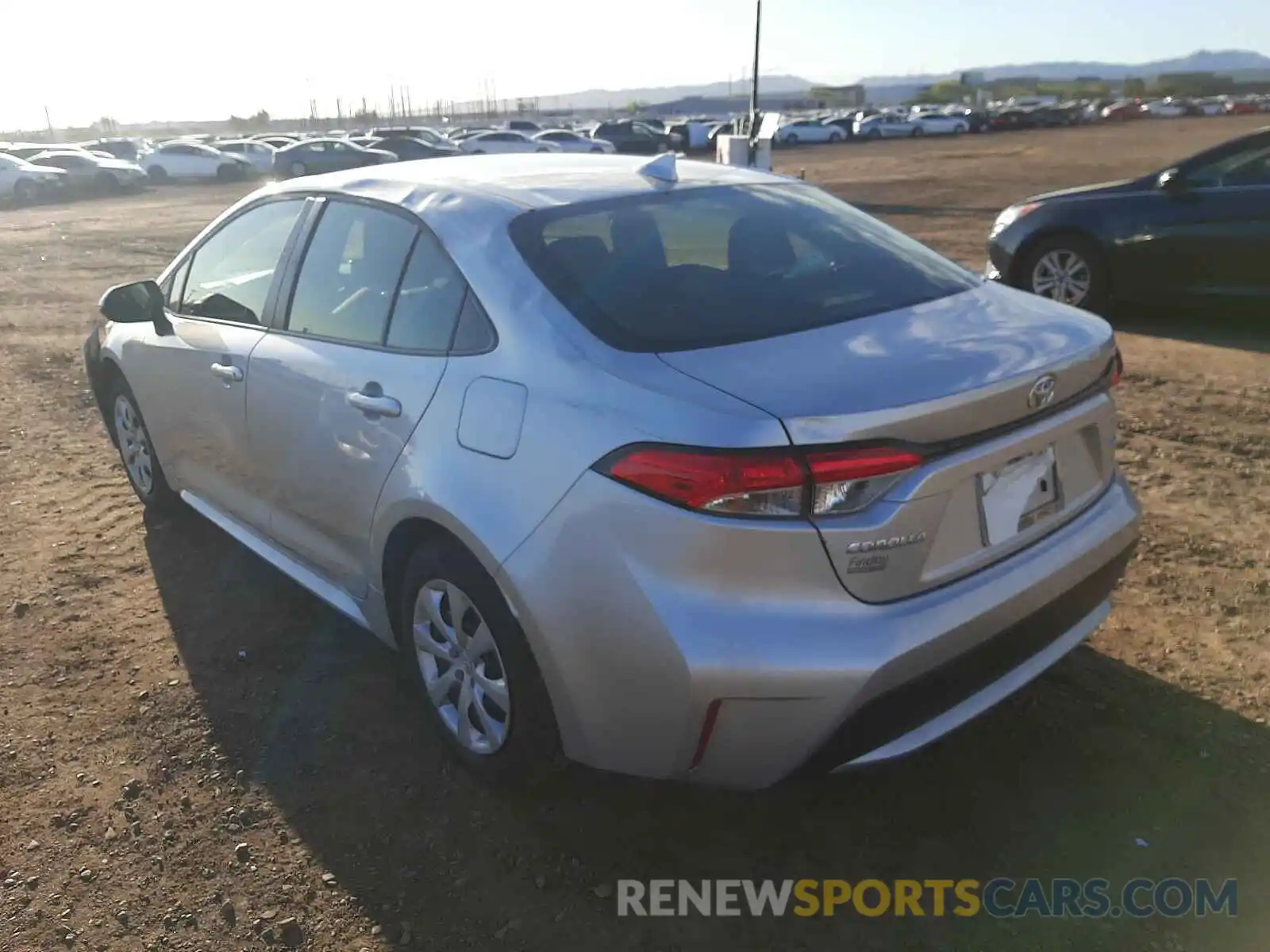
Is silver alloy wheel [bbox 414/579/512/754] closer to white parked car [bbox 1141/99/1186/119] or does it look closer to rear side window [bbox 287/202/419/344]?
rear side window [bbox 287/202/419/344]

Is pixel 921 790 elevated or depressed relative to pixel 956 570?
depressed

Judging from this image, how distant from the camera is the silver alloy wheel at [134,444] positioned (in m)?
4.94

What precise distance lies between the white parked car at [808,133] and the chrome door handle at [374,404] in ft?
172

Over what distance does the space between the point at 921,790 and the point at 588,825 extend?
936mm

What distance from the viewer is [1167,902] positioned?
255 centimetres

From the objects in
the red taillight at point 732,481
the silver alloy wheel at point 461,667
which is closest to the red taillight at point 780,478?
the red taillight at point 732,481

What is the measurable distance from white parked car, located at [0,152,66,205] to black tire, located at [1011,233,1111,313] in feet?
110

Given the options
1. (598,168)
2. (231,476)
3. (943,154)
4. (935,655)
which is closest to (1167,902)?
(935,655)

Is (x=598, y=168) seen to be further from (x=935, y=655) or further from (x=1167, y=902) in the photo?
(x=1167, y=902)

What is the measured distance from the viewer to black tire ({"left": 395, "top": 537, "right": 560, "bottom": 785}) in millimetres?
2646

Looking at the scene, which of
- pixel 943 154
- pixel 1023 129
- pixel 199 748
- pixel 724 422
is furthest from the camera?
pixel 1023 129

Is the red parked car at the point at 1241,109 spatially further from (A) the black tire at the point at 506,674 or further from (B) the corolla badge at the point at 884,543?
(A) the black tire at the point at 506,674

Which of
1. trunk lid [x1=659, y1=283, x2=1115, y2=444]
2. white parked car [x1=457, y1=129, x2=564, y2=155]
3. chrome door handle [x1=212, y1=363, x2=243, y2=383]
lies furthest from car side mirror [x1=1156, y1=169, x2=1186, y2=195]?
white parked car [x1=457, y1=129, x2=564, y2=155]

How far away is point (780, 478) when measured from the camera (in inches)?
87.0
